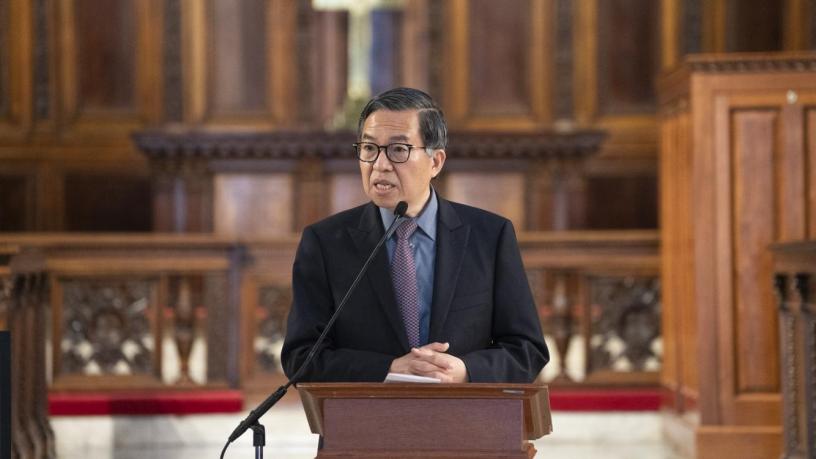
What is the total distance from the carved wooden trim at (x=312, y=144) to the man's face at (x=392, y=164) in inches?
252

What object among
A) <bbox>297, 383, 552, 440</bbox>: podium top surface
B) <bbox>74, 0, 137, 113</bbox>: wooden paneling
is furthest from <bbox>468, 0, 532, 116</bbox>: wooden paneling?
<bbox>297, 383, 552, 440</bbox>: podium top surface

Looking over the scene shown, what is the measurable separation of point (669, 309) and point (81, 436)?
2.81 meters

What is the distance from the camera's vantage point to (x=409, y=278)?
272 cm

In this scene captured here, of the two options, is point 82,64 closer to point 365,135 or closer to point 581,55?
point 581,55

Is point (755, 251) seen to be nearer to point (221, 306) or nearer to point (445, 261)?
point (221, 306)

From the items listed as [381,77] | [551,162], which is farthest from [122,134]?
[551,162]

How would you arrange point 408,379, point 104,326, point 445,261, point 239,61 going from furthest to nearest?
point 239,61
point 104,326
point 445,261
point 408,379

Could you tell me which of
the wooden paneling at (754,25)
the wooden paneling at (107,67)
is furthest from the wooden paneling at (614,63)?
the wooden paneling at (107,67)

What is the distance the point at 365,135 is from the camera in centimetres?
265

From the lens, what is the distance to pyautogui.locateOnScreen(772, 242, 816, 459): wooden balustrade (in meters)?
4.62

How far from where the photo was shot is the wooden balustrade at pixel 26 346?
489 cm

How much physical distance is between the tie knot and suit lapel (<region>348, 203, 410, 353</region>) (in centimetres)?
4

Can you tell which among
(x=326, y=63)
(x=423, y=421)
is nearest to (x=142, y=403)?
(x=423, y=421)

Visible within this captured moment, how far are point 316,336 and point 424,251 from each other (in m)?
0.31
